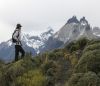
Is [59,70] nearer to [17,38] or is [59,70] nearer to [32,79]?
[32,79]

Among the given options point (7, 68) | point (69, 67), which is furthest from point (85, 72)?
point (7, 68)

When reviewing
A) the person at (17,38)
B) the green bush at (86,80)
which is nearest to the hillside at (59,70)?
the green bush at (86,80)

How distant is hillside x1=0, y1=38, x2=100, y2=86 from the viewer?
16.4m

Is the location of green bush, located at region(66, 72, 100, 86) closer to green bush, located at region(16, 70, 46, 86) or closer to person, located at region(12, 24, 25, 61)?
green bush, located at region(16, 70, 46, 86)

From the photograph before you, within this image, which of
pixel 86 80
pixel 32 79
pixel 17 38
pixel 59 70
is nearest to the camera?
pixel 86 80

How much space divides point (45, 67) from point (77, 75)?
4.52m

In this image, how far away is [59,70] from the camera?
20.6 m

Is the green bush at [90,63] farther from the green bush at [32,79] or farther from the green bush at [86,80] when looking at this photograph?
the green bush at [32,79]

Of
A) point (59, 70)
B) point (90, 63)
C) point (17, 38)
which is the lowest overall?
point (59, 70)

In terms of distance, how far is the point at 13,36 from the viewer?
85.8ft

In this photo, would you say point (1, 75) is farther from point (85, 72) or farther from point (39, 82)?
point (85, 72)

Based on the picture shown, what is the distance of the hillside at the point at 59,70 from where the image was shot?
1642 centimetres

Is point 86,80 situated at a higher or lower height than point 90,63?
lower

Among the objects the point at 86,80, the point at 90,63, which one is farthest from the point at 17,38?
the point at 86,80
